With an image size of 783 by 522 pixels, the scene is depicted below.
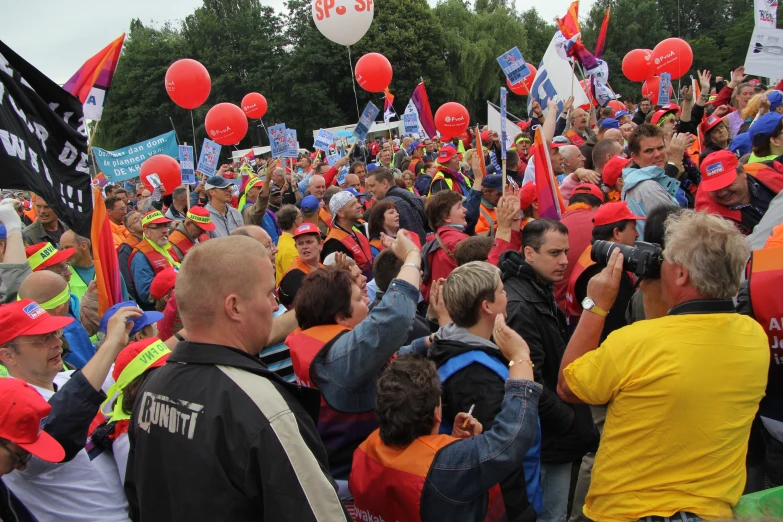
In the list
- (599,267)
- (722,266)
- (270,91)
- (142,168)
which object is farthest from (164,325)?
(270,91)

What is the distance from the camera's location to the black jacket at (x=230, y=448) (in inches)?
59.9

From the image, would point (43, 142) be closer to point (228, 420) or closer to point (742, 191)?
point (228, 420)

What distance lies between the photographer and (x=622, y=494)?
2.09m

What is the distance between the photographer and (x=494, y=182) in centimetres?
595

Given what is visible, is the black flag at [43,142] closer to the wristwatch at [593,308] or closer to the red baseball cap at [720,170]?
the wristwatch at [593,308]

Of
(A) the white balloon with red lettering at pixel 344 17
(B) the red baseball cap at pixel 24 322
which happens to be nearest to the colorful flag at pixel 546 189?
(B) the red baseball cap at pixel 24 322

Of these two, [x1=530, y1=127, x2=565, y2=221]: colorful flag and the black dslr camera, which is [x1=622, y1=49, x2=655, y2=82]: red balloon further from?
the black dslr camera

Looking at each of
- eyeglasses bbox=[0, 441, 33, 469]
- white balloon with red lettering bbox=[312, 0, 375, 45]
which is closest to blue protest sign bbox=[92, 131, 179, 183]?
white balloon with red lettering bbox=[312, 0, 375, 45]

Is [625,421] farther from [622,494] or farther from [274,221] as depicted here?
[274,221]

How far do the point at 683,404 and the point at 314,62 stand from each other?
153 feet

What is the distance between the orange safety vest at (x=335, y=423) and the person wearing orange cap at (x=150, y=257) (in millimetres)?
3685

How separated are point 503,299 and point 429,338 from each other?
43 cm

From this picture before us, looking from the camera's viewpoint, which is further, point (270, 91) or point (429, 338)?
point (270, 91)

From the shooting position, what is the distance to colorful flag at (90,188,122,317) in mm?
3834
